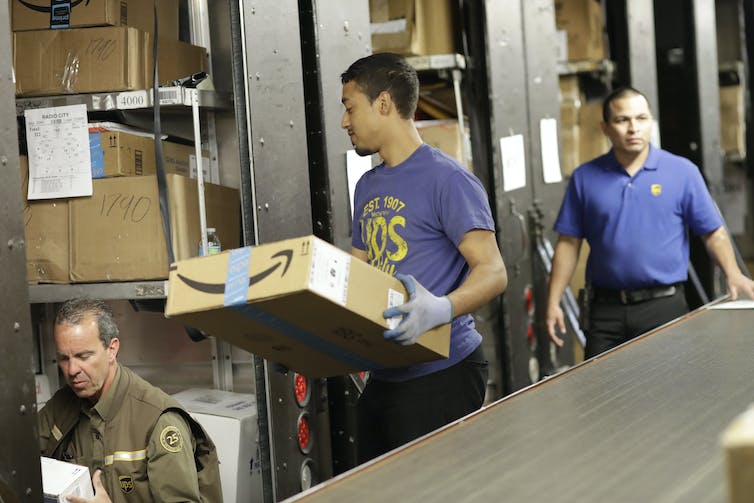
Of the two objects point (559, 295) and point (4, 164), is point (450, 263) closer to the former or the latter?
point (4, 164)

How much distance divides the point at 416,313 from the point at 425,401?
49 cm

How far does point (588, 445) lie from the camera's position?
158cm

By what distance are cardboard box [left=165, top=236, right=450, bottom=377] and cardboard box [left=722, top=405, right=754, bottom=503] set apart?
1.09m

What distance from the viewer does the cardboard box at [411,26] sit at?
4.43m

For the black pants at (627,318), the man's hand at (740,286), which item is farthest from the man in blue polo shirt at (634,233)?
the man's hand at (740,286)

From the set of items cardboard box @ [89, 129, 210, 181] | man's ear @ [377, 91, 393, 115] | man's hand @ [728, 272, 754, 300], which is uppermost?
man's ear @ [377, 91, 393, 115]

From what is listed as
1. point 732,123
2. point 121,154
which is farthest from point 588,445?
point 732,123

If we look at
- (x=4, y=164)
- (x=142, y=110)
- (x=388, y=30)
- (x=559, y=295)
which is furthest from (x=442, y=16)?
(x=4, y=164)

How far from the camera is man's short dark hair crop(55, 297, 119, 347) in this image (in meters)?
2.87

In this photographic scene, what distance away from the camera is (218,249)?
320 cm

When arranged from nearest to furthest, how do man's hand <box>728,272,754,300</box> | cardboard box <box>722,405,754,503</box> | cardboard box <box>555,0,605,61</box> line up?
cardboard box <box>722,405,754,503</box> < man's hand <box>728,272,754,300</box> < cardboard box <box>555,0,605,61</box>

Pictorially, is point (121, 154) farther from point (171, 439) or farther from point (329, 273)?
point (329, 273)

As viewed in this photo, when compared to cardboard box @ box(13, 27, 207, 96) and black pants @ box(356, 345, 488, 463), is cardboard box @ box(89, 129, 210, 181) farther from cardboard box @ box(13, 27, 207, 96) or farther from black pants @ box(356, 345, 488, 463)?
black pants @ box(356, 345, 488, 463)

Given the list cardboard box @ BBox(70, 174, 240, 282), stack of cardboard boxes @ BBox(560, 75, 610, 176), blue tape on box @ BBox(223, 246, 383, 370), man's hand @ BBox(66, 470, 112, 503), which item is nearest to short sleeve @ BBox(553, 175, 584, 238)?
stack of cardboard boxes @ BBox(560, 75, 610, 176)
